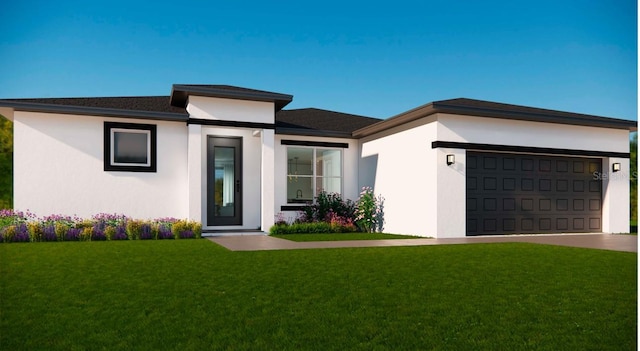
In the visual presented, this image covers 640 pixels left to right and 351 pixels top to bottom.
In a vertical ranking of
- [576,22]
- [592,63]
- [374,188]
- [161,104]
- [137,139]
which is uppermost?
[576,22]

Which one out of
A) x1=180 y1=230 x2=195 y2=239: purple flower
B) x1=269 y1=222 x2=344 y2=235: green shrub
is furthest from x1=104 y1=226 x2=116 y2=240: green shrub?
x1=269 y1=222 x2=344 y2=235: green shrub

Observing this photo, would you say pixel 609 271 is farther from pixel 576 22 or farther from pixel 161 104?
pixel 161 104

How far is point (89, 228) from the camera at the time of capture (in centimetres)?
1148

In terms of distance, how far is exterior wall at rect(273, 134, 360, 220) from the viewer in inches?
593

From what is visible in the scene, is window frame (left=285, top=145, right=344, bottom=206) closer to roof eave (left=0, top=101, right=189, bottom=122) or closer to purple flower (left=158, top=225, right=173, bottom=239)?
roof eave (left=0, top=101, right=189, bottom=122)

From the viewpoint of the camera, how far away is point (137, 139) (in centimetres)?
1337

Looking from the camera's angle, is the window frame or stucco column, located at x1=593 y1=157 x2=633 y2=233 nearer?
stucco column, located at x1=593 y1=157 x2=633 y2=233

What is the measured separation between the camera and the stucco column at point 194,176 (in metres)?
12.9

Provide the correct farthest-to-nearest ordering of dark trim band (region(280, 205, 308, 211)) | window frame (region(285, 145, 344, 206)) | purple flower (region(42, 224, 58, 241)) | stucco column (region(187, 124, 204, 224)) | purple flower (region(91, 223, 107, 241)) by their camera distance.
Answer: window frame (region(285, 145, 344, 206))
dark trim band (region(280, 205, 308, 211))
stucco column (region(187, 124, 204, 224))
purple flower (region(91, 223, 107, 241))
purple flower (region(42, 224, 58, 241))

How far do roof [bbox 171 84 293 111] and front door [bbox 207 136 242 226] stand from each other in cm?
154

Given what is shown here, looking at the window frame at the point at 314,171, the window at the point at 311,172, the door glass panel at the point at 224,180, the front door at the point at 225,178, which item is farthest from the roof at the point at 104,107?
the window at the point at 311,172

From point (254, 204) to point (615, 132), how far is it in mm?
11115

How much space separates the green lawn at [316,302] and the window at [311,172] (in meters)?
7.38

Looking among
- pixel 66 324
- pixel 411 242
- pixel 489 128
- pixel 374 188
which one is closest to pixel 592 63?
pixel 489 128
